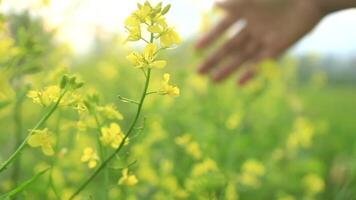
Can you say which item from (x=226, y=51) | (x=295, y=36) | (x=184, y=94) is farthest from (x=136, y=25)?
(x=184, y=94)

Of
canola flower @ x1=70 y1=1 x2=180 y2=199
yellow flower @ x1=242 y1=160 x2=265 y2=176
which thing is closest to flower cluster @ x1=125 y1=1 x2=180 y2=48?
canola flower @ x1=70 y1=1 x2=180 y2=199

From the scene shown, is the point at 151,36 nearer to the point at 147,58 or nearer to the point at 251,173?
the point at 147,58

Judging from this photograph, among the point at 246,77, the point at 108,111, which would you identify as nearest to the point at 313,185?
the point at 246,77

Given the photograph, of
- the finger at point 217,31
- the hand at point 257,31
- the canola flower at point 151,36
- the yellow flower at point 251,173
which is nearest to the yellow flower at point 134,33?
the canola flower at point 151,36

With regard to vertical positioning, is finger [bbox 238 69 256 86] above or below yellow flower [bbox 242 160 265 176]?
above

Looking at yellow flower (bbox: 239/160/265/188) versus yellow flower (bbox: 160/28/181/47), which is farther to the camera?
yellow flower (bbox: 239/160/265/188)

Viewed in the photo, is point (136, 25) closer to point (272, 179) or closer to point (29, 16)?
point (29, 16)

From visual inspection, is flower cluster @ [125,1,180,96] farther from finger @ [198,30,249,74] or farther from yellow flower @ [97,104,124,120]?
finger @ [198,30,249,74]

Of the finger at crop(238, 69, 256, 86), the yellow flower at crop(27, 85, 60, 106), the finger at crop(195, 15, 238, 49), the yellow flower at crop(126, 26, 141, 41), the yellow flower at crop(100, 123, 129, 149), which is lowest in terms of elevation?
the yellow flower at crop(27, 85, 60, 106)
